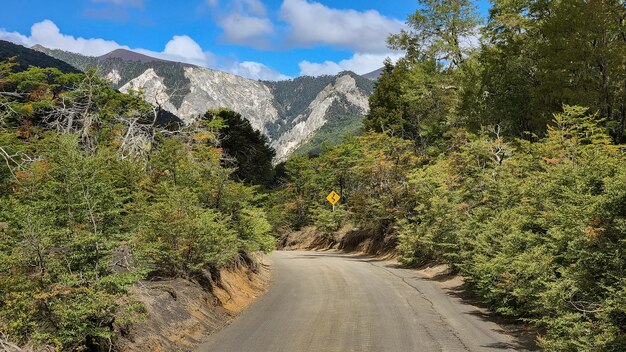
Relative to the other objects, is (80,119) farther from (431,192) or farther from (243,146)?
(243,146)

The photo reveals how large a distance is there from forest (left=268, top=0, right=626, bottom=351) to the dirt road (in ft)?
3.92

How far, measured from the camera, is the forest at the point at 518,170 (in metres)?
8.35

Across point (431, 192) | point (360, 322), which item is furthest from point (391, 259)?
point (360, 322)

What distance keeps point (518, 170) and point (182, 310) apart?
14.0 m

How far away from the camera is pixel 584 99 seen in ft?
69.2

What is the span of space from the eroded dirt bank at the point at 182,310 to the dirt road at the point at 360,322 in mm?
507

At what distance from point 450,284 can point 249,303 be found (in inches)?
321

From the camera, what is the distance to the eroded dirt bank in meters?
8.84

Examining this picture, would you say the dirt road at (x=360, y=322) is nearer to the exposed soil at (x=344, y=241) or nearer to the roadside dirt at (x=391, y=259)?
the roadside dirt at (x=391, y=259)

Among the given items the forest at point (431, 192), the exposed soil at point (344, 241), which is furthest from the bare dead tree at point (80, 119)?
the exposed soil at point (344, 241)

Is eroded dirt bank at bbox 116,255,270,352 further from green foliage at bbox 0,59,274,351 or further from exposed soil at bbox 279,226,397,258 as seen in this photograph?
exposed soil at bbox 279,226,397,258

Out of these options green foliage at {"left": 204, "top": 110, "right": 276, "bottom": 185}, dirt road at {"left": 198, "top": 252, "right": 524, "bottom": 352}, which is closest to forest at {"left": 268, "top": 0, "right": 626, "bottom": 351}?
dirt road at {"left": 198, "top": 252, "right": 524, "bottom": 352}

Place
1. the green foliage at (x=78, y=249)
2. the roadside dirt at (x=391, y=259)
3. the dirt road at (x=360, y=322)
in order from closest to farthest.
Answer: the green foliage at (x=78, y=249) → the dirt road at (x=360, y=322) → the roadside dirt at (x=391, y=259)

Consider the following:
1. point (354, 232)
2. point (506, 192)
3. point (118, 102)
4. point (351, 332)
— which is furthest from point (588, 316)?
point (354, 232)
